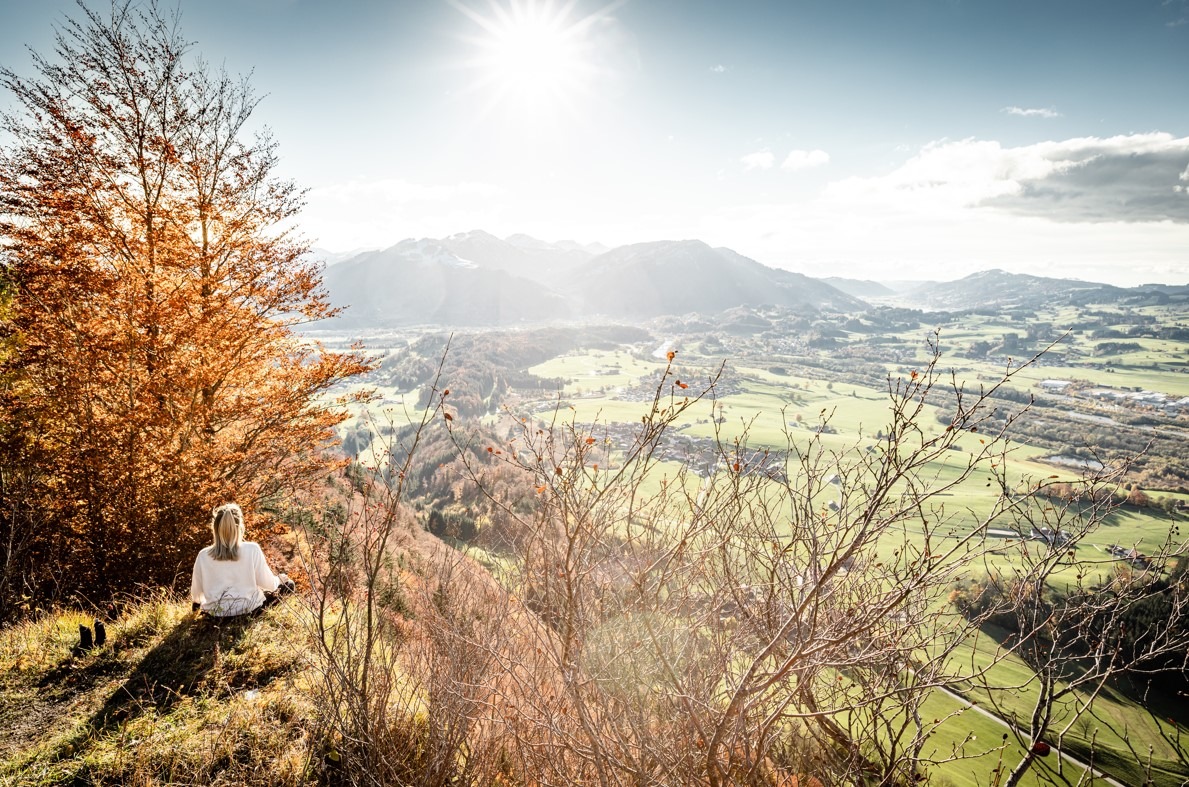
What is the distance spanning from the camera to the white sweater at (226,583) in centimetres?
535

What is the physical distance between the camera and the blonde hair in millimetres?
5195

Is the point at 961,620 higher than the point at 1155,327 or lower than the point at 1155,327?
higher

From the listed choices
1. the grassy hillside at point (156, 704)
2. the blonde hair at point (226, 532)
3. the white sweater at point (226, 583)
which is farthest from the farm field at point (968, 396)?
the white sweater at point (226, 583)

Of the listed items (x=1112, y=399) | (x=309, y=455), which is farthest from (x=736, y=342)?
(x=309, y=455)

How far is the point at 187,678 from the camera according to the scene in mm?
4684

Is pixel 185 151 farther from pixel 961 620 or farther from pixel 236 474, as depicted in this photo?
pixel 961 620

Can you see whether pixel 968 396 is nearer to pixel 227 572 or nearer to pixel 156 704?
pixel 227 572

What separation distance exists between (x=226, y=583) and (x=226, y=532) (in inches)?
25.9

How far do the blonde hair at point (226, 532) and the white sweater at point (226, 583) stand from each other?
0.07m

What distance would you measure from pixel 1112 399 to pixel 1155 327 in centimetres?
15503

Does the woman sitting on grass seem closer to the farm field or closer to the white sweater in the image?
the white sweater

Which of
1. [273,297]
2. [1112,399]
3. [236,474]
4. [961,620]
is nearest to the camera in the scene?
[961,620]

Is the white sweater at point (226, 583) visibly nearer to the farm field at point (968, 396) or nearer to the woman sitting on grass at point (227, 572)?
the woman sitting on grass at point (227, 572)

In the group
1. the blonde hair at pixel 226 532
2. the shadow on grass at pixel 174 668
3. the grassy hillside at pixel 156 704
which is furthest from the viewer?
the blonde hair at pixel 226 532
